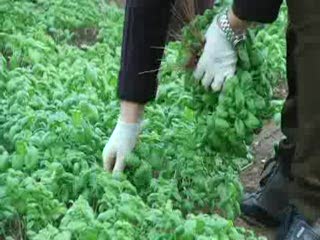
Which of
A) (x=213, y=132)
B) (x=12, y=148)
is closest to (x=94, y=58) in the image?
(x=12, y=148)

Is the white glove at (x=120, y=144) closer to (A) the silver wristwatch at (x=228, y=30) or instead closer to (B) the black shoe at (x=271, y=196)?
(A) the silver wristwatch at (x=228, y=30)

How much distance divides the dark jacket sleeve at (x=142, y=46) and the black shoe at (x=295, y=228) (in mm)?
576

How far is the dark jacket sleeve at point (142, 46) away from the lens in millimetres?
2598

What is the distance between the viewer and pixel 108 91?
3.35 metres

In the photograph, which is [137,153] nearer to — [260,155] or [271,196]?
[271,196]

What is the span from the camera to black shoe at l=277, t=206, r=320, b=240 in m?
2.72

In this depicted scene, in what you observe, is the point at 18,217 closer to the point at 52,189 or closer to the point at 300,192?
the point at 52,189

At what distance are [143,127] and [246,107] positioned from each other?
474 mm

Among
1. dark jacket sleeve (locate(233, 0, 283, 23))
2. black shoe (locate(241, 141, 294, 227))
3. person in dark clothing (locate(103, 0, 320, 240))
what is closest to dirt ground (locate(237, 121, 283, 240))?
black shoe (locate(241, 141, 294, 227))

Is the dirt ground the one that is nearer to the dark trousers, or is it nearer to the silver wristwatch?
the dark trousers

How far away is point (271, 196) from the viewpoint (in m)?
3.07

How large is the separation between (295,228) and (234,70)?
527mm

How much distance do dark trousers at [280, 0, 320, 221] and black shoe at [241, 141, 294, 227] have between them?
155mm

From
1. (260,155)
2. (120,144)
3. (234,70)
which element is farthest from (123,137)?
(260,155)
